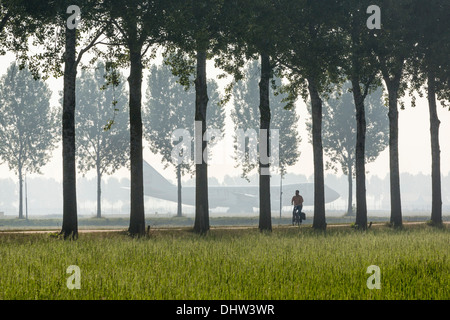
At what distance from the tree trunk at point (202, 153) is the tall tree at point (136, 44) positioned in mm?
2338

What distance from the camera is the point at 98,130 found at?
185 feet

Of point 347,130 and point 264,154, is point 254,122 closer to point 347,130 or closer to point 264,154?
point 347,130

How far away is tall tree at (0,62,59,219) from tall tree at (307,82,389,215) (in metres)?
28.4

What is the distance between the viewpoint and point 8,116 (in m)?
53.6

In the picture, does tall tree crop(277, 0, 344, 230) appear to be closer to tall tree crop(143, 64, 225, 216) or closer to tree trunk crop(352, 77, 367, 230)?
Answer: tree trunk crop(352, 77, 367, 230)

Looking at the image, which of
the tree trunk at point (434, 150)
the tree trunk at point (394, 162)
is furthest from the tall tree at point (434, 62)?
the tree trunk at point (394, 162)

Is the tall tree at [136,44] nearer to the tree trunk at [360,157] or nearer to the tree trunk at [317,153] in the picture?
the tree trunk at [317,153]

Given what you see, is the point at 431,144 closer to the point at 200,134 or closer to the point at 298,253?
the point at 200,134

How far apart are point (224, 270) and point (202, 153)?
40.8ft

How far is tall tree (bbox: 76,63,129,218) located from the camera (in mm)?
55062

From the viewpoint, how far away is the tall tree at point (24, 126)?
5325 centimetres

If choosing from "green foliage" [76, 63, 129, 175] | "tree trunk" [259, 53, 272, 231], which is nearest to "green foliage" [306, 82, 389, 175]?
"green foliage" [76, 63, 129, 175]
